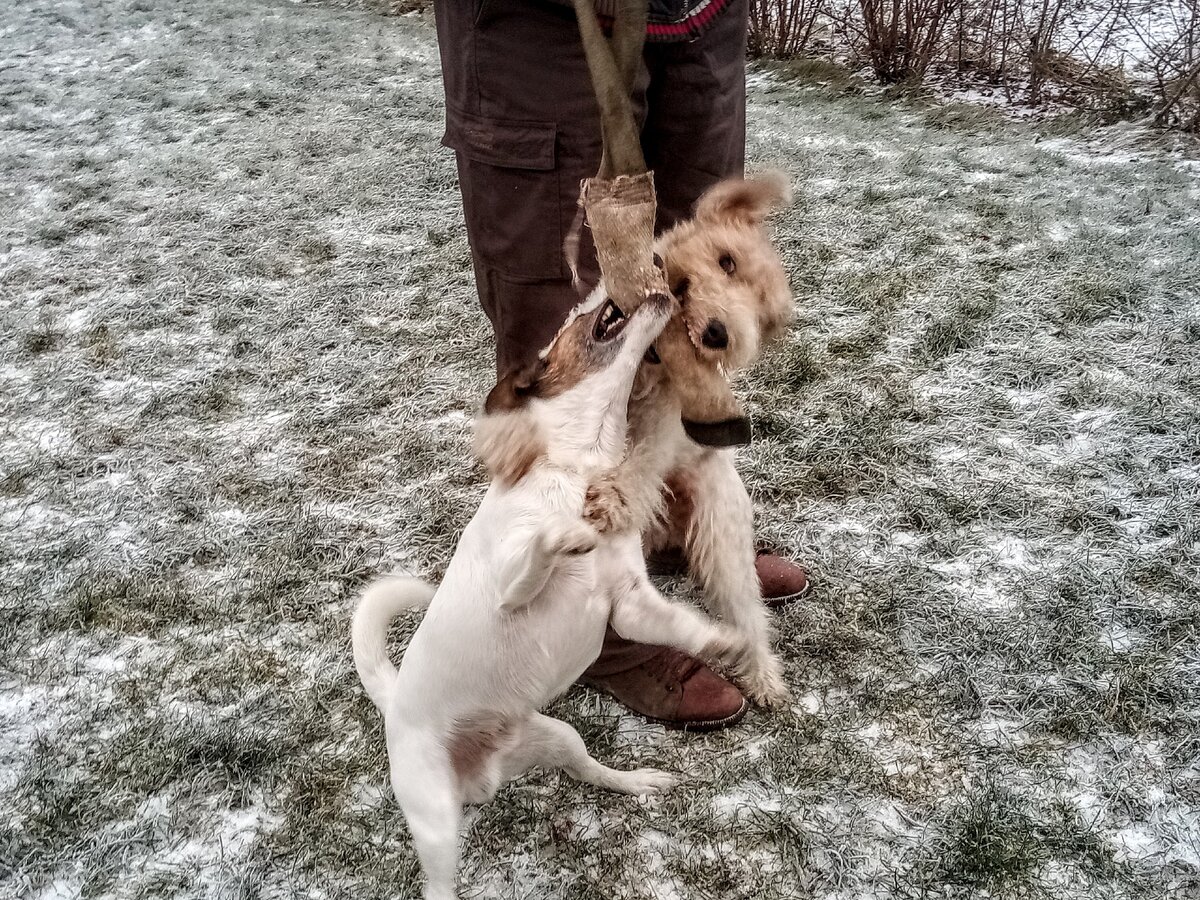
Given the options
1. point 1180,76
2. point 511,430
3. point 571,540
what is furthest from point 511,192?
point 1180,76

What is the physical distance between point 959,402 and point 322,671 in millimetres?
2221

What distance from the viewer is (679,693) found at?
2.02 meters

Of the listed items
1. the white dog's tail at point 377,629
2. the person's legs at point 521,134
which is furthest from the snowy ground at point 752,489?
the person's legs at point 521,134

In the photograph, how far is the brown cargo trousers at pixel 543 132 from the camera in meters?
1.58

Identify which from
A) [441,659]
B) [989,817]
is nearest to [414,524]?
[441,659]

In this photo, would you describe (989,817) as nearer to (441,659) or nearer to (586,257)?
(441,659)

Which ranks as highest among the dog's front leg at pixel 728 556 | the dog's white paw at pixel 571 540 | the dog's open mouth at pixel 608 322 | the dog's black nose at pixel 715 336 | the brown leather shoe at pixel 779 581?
the dog's open mouth at pixel 608 322

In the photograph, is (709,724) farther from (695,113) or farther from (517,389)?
(695,113)

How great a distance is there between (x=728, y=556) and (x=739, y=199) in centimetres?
81

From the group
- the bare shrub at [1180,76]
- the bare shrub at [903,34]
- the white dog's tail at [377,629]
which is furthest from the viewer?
the bare shrub at [903,34]

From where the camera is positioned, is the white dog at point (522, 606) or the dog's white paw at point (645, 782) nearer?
the white dog at point (522, 606)

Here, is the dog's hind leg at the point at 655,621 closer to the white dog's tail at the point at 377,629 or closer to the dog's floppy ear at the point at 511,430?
the dog's floppy ear at the point at 511,430

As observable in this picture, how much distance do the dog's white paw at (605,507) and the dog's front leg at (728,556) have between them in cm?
36

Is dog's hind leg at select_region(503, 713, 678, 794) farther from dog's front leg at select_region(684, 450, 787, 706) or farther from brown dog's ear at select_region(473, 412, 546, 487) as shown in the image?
brown dog's ear at select_region(473, 412, 546, 487)
